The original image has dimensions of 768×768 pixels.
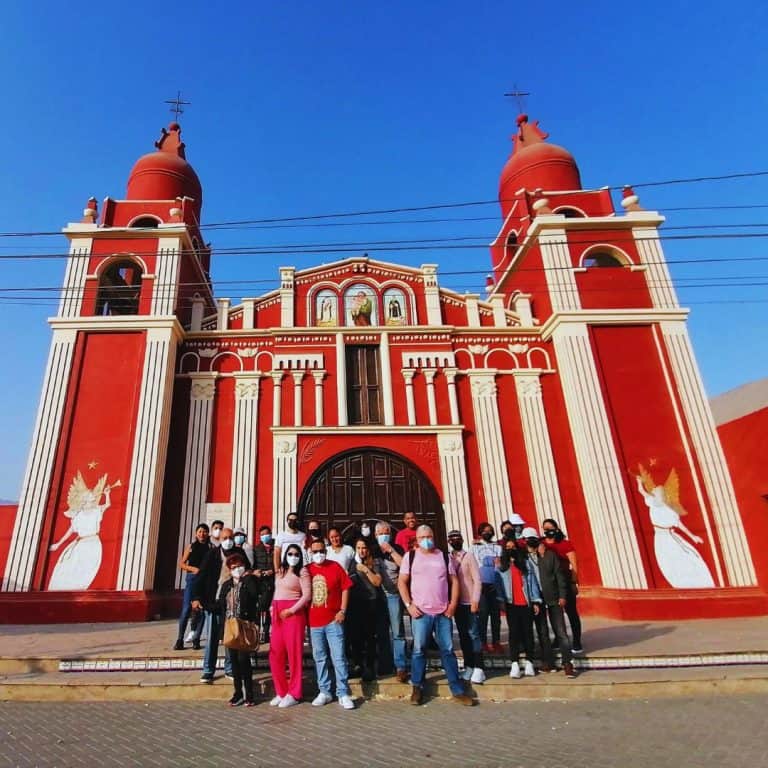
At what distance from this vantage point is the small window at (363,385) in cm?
1462

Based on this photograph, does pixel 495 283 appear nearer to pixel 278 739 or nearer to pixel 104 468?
pixel 104 468

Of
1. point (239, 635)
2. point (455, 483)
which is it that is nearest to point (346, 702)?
point (239, 635)

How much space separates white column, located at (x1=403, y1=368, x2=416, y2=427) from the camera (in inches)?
566

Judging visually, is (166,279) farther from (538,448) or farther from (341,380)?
(538,448)

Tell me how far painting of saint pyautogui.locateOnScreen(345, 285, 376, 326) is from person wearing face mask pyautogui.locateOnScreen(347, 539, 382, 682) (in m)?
9.77

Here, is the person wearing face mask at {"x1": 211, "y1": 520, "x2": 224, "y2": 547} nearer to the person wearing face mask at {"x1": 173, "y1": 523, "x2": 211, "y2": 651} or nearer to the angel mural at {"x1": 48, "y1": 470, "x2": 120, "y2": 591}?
the person wearing face mask at {"x1": 173, "y1": 523, "x2": 211, "y2": 651}

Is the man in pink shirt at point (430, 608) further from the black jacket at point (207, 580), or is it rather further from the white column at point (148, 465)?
the white column at point (148, 465)

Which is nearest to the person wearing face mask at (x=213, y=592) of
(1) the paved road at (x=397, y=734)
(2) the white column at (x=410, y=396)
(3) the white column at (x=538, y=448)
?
(1) the paved road at (x=397, y=734)

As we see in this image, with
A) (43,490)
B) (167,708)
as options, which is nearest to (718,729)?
(167,708)

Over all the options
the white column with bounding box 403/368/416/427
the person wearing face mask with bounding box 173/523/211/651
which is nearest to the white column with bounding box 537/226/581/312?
the white column with bounding box 403/368/416/427

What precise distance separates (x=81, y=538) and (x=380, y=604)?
8756 mm

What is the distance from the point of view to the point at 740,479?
1279 cm

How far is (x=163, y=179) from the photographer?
59.7ft

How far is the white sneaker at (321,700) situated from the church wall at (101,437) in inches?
309
